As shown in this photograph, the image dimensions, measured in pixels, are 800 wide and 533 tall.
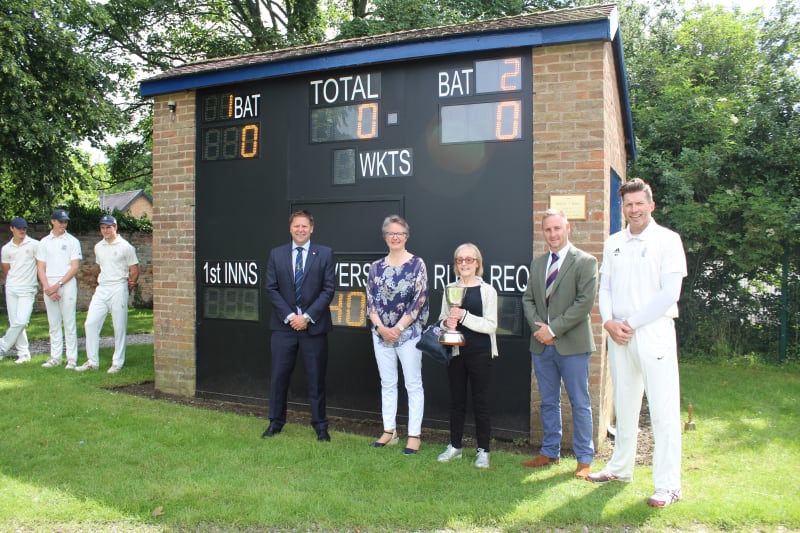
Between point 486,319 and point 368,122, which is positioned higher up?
point 368,122

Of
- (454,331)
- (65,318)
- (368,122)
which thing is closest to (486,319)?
(454,331)

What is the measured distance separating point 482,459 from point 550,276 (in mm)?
1612

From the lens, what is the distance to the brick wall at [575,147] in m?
5.69

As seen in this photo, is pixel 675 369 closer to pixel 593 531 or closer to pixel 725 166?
pixel 593 531

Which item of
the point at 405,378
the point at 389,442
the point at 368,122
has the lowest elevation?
the point at 389,442

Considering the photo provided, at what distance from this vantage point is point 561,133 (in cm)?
581

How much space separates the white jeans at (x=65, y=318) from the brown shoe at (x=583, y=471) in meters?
7.46

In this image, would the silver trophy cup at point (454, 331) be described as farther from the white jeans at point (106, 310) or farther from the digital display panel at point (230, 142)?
the white jeans at point (106, 310)

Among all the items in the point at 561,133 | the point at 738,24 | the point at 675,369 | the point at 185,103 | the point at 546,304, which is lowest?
the point at 675,369

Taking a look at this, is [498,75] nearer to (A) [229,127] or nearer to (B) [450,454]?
(A) [229,127]

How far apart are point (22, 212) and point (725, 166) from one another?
59.0ft

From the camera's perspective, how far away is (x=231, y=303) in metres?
7.39

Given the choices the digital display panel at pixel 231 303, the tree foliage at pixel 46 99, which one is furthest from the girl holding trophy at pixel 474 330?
the tree foliage at pixel 46 99

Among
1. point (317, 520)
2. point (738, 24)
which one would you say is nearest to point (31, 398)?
point (317, 520)
